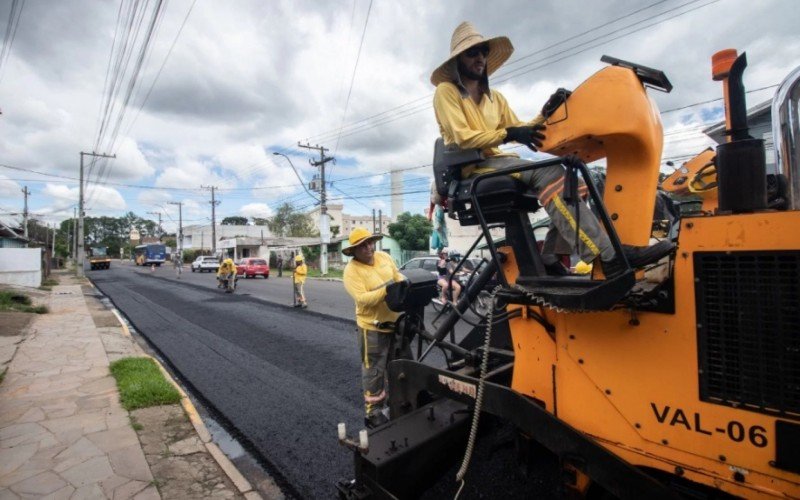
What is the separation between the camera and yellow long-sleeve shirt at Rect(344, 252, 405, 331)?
3.75m

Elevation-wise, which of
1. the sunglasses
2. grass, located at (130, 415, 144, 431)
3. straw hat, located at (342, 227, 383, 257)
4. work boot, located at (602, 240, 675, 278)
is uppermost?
the sunglasses

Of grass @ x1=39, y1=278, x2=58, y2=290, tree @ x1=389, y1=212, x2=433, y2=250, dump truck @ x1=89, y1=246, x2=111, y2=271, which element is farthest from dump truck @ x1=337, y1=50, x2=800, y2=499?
dump truck @ x1=89, y1=246, x2=111, y2=271

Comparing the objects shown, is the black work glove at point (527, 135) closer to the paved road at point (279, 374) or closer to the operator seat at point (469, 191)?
the operator seat at point (469, 191)

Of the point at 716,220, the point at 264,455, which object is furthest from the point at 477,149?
the point at 264,455

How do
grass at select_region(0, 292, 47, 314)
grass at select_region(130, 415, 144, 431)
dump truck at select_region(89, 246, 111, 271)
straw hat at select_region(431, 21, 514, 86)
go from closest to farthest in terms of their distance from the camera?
1. straw hat at select_region(431, 21, 514, 86)
2. grass at select_region(130, 415, 144, 431)
3. grass at select_region(0, 292, 47, 314)
4. dump truck at select_region(89, 246, 111, 271)

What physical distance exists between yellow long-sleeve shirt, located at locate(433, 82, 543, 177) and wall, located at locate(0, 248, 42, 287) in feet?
86.5

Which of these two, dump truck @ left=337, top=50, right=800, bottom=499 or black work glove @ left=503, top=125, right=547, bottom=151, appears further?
black work glove @ left=503, top=125, right=547, bottom=151

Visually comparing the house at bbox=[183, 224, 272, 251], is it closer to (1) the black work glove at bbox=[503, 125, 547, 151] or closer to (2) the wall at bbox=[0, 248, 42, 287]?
(2) the wall at bbox=[0, 248, 42, 287]

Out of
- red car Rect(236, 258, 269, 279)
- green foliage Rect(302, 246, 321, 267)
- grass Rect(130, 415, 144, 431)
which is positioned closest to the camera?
grass Rect(130, 415, 144, 431)

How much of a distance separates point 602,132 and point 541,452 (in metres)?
1.83

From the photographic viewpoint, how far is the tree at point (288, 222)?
2667 inches

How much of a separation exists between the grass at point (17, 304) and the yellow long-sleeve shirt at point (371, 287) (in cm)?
1309

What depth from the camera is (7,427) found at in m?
4.32

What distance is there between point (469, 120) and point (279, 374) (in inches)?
194
